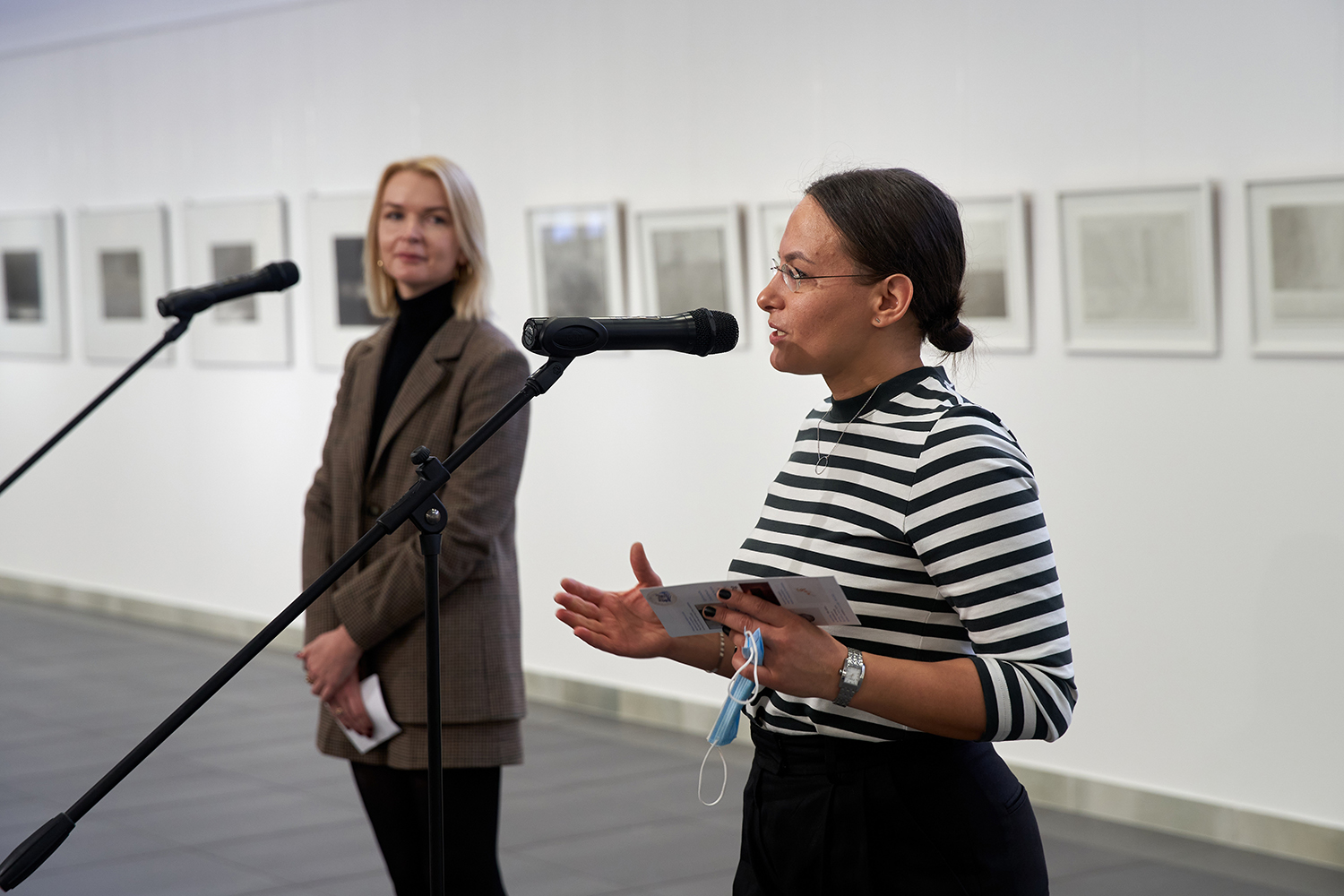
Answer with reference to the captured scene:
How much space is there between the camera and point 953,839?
76.3 inches

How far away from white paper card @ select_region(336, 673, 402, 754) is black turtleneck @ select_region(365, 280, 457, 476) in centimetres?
58

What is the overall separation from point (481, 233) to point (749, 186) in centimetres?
302

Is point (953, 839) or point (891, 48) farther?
point (891, 48)

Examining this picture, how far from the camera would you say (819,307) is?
204 cm

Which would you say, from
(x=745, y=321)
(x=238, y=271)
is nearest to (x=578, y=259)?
(x=745, y=321)

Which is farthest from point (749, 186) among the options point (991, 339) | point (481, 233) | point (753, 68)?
point (481, 233)

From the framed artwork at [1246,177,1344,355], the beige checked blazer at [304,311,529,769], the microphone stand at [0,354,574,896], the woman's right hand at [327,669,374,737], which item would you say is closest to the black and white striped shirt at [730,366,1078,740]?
the microphone stand at [0,354,574,896]

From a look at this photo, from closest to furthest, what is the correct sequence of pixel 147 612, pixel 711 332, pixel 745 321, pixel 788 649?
pixel 788 649 → pixel 711 332 → pixel 745 321 → pixel 147 612

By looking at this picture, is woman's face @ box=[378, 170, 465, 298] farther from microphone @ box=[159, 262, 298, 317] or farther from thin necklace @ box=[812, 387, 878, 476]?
thin necklace @ box=[812, 387, 878, 476]

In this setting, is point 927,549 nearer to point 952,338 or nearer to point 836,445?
point 836,445

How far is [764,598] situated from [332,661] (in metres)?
1.55

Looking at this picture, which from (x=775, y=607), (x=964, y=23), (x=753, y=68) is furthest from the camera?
(x=753, y=68)

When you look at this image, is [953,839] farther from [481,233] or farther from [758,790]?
[481,233]

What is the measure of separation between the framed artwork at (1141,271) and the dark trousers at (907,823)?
3219 millimetres
